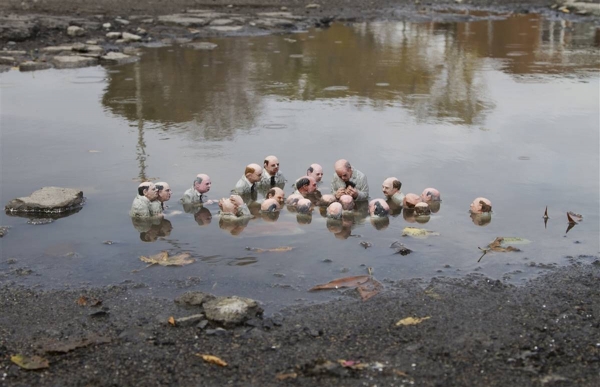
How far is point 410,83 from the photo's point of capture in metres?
11.6

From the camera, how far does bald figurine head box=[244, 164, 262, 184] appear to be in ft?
23.0

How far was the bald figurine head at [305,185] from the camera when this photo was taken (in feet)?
22.9

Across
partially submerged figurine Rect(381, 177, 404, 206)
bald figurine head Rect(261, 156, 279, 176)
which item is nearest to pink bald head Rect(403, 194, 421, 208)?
partially submerged figurine Rect(381, 177, 404, 206)

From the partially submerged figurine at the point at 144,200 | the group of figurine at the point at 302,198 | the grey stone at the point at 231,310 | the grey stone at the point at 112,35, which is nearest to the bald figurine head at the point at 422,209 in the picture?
the group of figurine at the point at 302,198

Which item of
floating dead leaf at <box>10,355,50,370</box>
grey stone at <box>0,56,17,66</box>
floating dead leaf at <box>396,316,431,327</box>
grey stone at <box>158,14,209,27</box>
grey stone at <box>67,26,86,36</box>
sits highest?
grey stone at <box>158,14,209,27</box>

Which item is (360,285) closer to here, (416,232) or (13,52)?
(416,232)

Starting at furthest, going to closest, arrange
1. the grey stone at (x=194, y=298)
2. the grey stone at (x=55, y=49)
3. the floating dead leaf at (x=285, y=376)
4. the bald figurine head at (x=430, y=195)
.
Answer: the grey stone at (x=55, y=49), the bald figurine head at (x=430, y=195), the grey stone at (x=194, y=298), the floating dead leaf at (x=285, y=376)

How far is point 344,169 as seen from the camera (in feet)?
22.6

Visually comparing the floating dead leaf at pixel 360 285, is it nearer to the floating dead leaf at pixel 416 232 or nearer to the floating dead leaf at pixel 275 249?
the floating dead leaf at pixel 275 249

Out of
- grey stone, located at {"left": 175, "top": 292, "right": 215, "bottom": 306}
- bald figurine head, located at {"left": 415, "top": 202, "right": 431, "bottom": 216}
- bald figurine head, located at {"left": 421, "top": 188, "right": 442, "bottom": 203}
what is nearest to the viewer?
grey stone, located at {"left": 175, "top": 292, "right": 215, "bottom": 306}

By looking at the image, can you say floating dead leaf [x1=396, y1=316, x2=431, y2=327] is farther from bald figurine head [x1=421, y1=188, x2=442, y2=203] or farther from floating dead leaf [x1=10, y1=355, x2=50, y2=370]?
bald figurine head [x1=421, y1=188, x2=442, y2=203]

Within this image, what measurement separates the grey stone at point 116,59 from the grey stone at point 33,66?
0.86m

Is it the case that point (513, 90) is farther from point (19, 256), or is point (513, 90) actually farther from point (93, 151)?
point (19, 256)

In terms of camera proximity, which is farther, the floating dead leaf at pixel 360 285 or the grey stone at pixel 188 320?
the floating dead leaf at pixel 360 285
